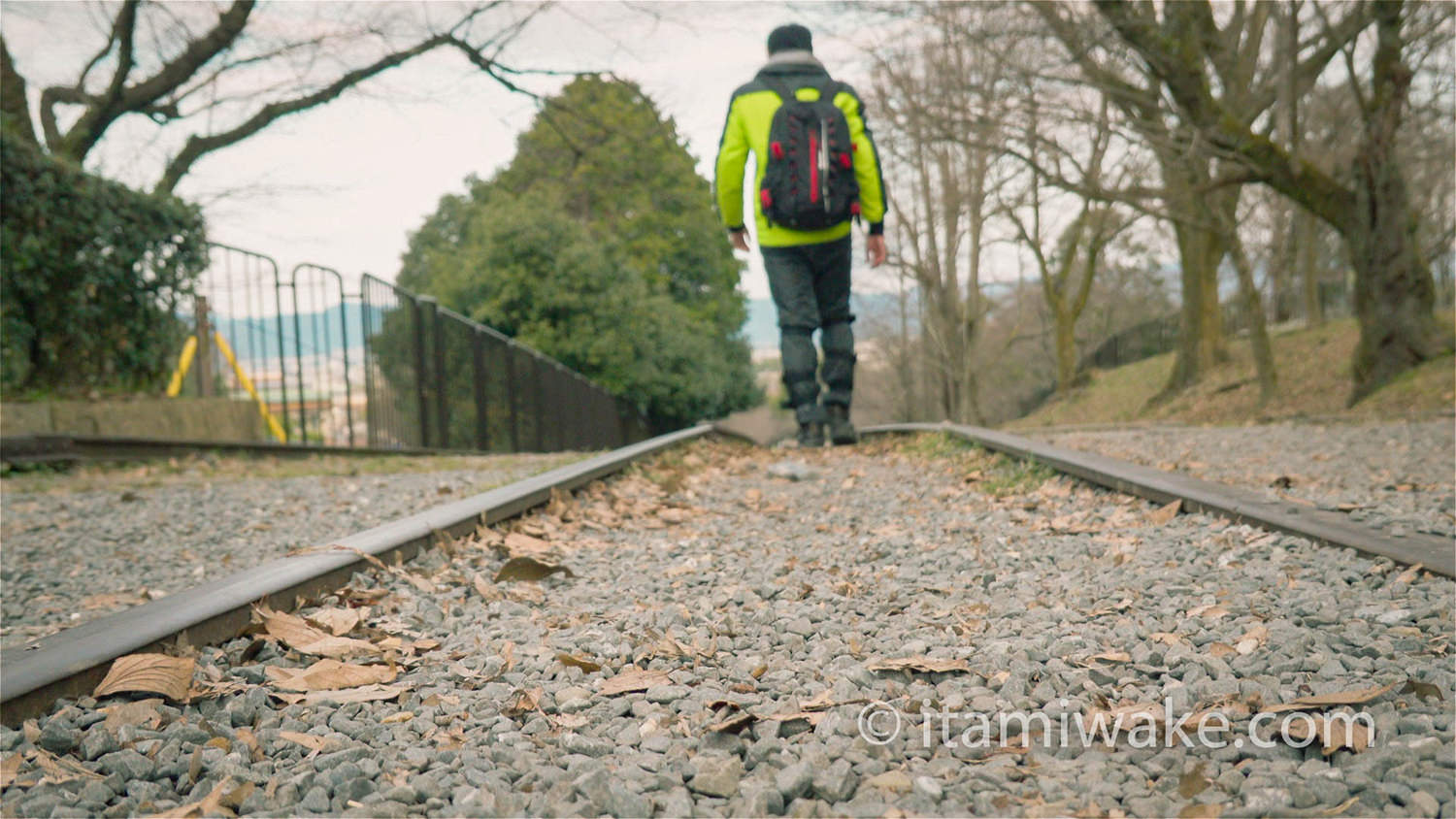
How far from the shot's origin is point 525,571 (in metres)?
2.95

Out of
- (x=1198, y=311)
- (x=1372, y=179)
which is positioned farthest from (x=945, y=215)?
(x=1372, y=179)

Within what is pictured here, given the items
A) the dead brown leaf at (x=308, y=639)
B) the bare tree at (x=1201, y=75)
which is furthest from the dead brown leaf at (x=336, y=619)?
the bare tree at (x=1201, y=75)

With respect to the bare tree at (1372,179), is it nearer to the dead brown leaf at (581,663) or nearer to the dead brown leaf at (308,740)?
the dead brown leaf at (581,663)

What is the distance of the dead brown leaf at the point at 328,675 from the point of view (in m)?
1.87

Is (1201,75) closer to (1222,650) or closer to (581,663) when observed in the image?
(1222,650)

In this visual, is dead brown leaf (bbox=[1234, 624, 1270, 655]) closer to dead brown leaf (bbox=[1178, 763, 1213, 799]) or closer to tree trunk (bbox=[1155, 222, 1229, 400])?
dead brown leaf (bbox=[1178, 763, 1213, 799])

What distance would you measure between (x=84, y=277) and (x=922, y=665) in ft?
29.9

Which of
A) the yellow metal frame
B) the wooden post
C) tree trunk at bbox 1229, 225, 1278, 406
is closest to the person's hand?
the yellow metal frame

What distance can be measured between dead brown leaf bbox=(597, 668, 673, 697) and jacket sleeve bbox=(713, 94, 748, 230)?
4754mm

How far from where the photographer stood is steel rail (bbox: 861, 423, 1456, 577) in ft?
7.98

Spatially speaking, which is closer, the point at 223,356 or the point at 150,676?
the point at 150,676

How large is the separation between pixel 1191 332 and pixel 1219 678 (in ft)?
61.2

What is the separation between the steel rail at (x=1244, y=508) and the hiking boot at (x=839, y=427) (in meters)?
2.35

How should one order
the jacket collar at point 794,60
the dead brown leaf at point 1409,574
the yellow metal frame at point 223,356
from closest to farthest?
1. the dead brown leaf at point 1409,574
2. the jacket collar at point 794,60
3. the yellow metal frame at point 223,356
